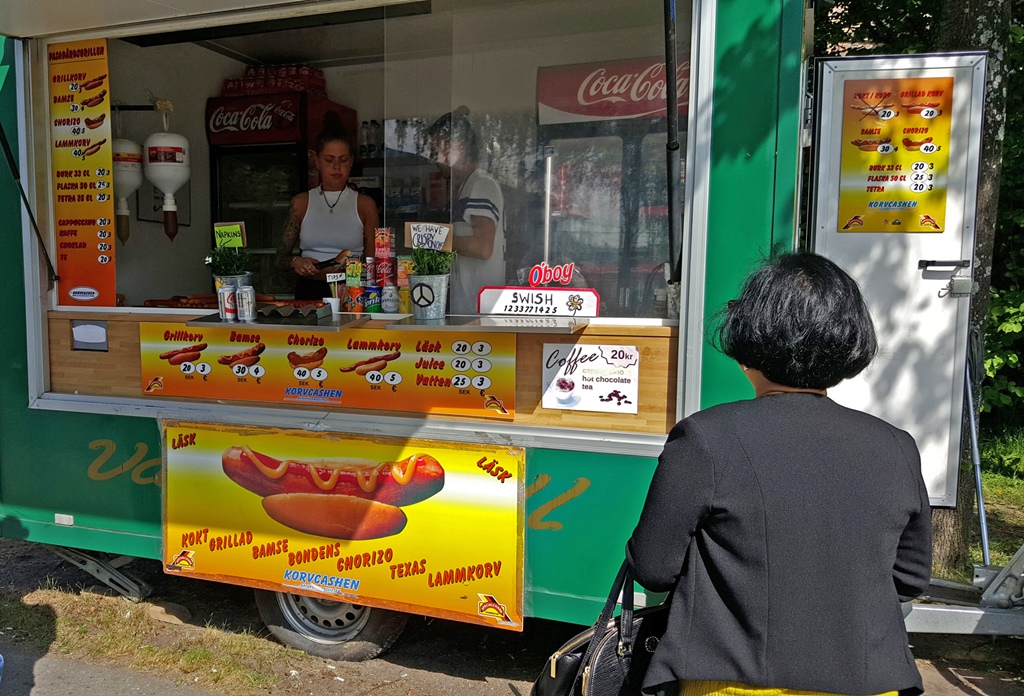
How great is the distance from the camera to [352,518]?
10.8ft

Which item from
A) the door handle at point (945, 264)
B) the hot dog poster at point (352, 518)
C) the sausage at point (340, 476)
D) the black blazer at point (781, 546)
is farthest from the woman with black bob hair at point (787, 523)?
the door handle at point (945, 264)

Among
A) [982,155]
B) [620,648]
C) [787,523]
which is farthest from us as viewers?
[982,155]

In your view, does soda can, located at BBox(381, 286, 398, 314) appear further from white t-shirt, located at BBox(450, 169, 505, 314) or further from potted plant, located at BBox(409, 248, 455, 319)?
white t-shirt, located at BBox(450, 169, 505, 314)

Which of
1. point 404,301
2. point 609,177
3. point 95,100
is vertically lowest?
point 404,301

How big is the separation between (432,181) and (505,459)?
60.7 inches

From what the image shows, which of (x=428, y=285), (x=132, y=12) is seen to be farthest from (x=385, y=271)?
(x=132, y=12)

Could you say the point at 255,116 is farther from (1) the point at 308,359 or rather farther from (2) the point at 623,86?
(2) the point at 623,86

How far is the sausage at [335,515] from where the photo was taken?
10.6 ft

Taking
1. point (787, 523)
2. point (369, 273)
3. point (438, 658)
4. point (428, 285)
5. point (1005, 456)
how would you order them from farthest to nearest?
point (1005, 456) → point (438, 658) → point (369, 273) → point (428, 285) → point (787, 523)

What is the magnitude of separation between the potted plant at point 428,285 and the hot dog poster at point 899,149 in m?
1.63

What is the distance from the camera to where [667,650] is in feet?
4.98

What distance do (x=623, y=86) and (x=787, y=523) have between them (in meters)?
2.43

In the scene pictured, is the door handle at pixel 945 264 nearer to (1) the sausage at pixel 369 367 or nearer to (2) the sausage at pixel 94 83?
(1) the sausage at pixel 369 367

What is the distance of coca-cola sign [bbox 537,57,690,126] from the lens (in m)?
3.30
